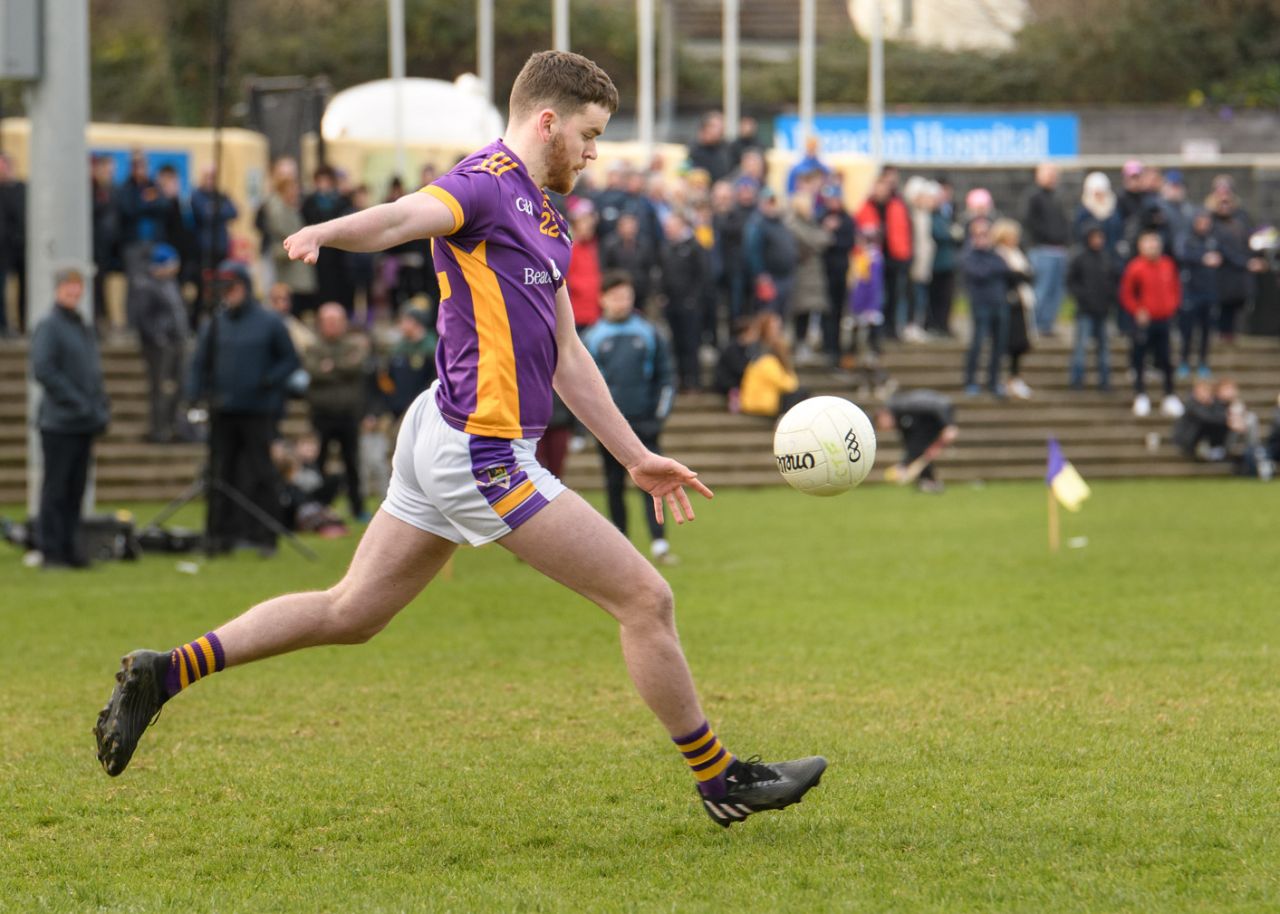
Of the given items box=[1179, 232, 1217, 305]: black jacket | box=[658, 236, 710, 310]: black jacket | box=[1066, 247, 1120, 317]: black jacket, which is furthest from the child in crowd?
box=[658, 236, 710, 310]: black jacket

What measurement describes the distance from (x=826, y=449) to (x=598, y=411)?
0.74 m

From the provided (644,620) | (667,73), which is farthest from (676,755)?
(667,73)

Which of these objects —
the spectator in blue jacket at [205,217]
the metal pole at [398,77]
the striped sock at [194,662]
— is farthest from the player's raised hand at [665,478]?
the metal pole at [398,77]

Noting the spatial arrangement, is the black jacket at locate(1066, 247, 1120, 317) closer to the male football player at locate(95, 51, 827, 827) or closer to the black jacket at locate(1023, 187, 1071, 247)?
the black jacket at locate(1023, 187, 1071, 247)

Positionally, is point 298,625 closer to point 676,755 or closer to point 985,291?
point 676,755

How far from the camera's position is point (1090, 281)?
24.0 meters

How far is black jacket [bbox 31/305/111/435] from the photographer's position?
13992mm

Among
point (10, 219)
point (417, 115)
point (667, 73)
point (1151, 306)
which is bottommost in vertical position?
point (1151, 306)

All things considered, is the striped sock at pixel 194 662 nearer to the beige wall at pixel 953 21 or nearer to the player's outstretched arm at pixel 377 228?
the player's outstretched arm at pixel 377 228

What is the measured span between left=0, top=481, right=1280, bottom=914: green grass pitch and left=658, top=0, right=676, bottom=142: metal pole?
24.7m

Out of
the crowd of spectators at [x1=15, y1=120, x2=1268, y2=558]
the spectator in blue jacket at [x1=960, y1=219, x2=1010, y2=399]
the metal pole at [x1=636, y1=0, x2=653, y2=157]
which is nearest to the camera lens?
the crowd of spectators at [x1=15, y1=120, x2=1268, y2=558]

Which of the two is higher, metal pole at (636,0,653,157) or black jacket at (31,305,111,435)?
metal pole at (636,0,653,157)

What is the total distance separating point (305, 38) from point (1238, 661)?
3515 cm

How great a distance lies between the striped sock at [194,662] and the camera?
19.2ft
